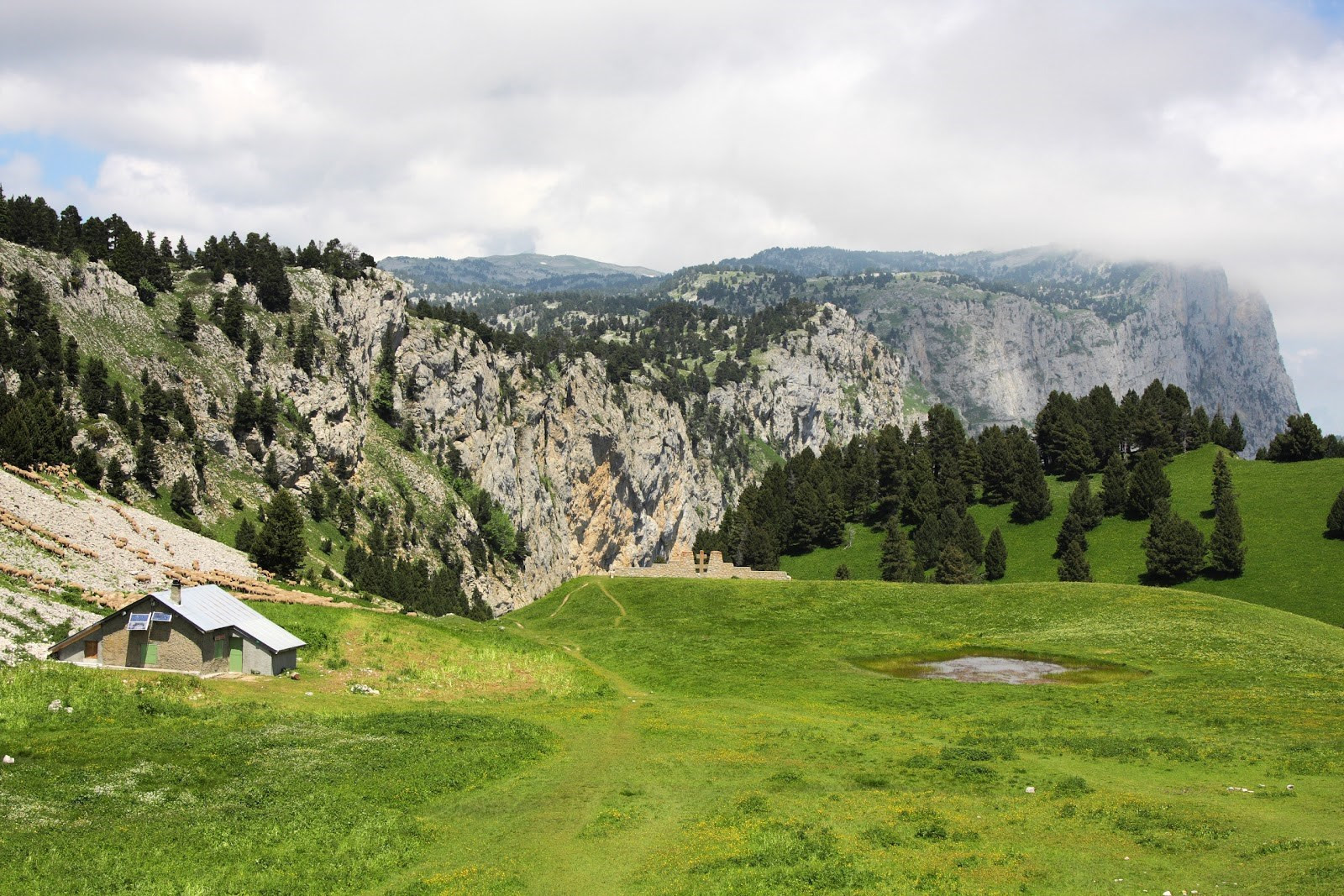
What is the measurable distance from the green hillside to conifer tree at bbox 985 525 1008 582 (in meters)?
1.39

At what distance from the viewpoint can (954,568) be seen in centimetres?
11850

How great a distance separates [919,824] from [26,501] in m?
70.6

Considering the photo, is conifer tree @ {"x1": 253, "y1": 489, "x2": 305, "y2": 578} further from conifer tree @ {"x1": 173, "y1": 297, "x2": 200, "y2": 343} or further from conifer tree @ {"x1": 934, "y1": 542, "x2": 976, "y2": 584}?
conifer tree @ {"x1": 934, "y1": 542, "x2": 976, "y2": 584}

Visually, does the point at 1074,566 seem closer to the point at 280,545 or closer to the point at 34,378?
the point at 280,545

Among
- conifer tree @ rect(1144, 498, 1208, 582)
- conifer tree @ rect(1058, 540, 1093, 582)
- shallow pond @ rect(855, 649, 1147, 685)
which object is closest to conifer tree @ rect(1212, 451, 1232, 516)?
conifer tree @ rect(1144, 498, 1208, 582)

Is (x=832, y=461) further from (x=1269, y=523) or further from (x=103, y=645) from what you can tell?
(x=103, y=645)

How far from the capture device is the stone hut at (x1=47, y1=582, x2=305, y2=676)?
46406 mm

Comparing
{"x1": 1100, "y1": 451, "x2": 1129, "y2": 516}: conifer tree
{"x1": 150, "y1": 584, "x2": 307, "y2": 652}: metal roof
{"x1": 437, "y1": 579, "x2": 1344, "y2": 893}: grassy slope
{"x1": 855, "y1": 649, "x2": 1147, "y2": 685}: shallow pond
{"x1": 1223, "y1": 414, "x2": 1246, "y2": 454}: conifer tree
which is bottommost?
{"x1": 855, "y1": 649, "x2": 1147, "y2": 685}: shallow pond

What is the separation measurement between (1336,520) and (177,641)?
12339cm

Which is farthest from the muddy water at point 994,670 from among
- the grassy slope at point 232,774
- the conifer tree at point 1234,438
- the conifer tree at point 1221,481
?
the conifer tree at point 1234,438

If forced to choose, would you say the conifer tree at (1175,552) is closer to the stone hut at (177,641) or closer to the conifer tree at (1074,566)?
the conifer tree at (1074,566)

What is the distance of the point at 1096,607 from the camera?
263 feet

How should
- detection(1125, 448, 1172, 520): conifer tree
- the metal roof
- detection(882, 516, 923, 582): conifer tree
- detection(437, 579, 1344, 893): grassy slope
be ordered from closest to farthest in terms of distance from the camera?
1. detection(437, 579, 1344, 893): grassy slope
2. the metal roof
3. detection(882, 516, 923, 582): conifer tree
4. detection(1125, 448, 1172, 520): conifer tree

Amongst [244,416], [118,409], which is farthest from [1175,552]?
[244,416]
